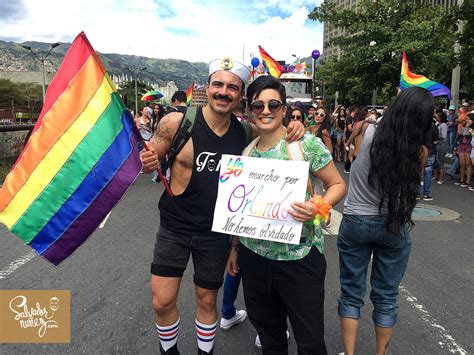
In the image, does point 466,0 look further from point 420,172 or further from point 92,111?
point 92,111

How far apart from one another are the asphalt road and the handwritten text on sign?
1.28 m

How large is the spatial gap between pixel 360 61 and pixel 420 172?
648 inches

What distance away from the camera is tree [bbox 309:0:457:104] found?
16.3m

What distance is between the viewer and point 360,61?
57.3 ft

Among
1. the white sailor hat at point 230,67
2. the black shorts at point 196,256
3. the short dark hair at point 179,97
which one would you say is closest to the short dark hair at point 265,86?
the white sailor hat at point 230,67

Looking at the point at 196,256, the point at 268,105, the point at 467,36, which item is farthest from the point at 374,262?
the point at 467,36

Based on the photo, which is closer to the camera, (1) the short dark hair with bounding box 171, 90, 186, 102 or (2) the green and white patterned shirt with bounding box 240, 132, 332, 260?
(2) the green and white patterned shirt with bounding box 240, 132, 332, 260

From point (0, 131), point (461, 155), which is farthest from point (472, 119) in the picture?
point (0, 131)

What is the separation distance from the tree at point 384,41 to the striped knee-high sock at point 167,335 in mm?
16244

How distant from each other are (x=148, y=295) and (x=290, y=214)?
89.6 inches

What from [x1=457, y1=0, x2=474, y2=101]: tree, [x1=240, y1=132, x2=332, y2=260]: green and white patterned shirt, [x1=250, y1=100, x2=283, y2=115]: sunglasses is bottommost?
[x1=240, y1=132, x2=332, y2=260]: green and white patterned shirt

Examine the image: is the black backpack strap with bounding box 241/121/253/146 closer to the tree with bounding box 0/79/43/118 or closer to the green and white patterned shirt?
the green and white patterned shirt

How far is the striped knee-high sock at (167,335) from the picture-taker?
261 cm

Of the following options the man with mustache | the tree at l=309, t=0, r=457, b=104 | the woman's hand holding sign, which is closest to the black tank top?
the man with mustache
